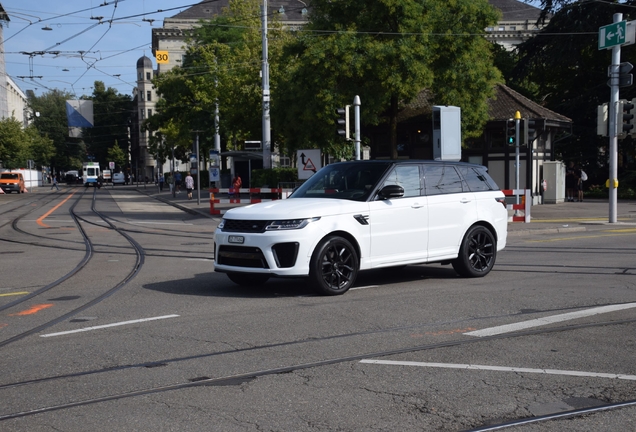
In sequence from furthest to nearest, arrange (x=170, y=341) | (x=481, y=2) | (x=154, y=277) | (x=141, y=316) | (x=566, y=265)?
(x=481, y=2), (x=566, y=265), (x=154, y=277), (x=141, y=316), (x=170, y=341)

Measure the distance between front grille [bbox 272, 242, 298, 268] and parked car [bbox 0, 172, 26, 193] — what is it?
63.7 m

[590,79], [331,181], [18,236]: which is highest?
[590,79]

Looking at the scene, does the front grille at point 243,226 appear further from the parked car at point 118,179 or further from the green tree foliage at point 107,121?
the green tree foliage at point 107,121

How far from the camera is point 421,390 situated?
5395 mm

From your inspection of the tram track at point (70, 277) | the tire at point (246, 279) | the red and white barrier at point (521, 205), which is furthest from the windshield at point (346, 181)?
the red and white barrier at point (521, 205)

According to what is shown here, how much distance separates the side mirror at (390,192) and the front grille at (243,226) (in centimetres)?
166

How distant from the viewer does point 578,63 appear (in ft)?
148

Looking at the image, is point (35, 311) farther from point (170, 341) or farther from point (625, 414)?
point (625, 414)

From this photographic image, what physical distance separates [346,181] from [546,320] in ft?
11.5

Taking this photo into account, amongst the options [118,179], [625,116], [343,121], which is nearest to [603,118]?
[625,116]

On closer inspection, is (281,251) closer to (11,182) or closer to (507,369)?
(507,369)

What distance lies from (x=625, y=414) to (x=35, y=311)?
6.52 m

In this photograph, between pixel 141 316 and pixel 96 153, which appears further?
pixel 96 153

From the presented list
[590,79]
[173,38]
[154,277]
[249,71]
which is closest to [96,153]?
[173,38]
